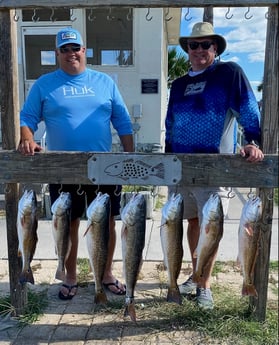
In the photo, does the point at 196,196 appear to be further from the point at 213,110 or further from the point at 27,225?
the point at 27,225

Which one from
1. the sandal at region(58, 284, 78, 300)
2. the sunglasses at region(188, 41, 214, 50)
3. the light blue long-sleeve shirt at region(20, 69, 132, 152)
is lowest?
the sandal at region(58, 284, 78, 300)

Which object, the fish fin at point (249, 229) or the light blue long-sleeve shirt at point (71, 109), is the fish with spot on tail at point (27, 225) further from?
the fish fin at point (249, 229)

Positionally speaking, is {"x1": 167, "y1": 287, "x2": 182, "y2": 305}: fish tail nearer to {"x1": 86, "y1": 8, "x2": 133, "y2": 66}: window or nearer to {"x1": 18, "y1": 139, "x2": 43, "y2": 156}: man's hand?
{"x1": 18, "y1": 139, "x2": 43, "y2": 156}: man's hand

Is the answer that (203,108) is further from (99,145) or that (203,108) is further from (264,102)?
(99,145)

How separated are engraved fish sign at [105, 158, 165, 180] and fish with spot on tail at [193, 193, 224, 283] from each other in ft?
1.27

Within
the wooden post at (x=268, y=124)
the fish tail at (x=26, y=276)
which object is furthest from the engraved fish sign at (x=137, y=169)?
the fish tail at (x=26, y=276)

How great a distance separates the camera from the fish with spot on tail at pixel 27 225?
2771mm

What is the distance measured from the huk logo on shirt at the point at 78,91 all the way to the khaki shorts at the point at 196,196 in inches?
38.4

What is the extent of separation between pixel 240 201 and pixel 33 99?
465 centimetres

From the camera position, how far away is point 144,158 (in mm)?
2830

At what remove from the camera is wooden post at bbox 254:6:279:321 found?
282 cm

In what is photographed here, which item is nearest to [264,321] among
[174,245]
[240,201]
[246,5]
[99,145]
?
[174,245]

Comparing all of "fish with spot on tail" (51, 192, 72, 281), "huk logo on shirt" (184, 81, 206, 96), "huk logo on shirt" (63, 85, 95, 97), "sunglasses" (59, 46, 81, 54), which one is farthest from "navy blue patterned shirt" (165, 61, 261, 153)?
"fish with spot on tail" (51, 192, 72, 281)

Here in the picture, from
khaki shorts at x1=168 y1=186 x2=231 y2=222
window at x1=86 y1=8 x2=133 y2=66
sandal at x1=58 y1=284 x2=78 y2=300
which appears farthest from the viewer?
window at x1=86 y1=8 x2=133 y2=66
